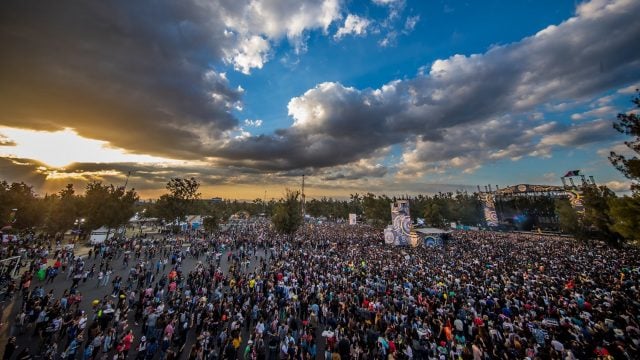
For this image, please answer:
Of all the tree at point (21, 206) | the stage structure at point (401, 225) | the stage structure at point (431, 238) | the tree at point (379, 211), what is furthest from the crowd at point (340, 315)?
the tree at point (379, 211)

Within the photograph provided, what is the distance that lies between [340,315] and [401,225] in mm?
22778

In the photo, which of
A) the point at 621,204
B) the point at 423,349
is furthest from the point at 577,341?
the point at 621,204

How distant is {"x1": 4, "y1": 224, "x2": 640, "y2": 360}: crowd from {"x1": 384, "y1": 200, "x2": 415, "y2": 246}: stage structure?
424 inches

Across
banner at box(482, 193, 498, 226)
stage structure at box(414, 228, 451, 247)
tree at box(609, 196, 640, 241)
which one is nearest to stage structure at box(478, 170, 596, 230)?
banner at box(482, 193, 498, 226)

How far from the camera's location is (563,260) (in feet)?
82.4

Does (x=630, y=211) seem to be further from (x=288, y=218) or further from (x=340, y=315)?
(x=288, y=218)

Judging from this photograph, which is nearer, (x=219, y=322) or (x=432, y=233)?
(x=219, y=322)

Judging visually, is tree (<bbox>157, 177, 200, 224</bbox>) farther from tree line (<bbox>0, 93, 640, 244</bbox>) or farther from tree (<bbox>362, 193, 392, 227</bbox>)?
tree (<bbox>362, 193, 392, 227</bbox>)

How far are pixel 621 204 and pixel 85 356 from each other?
105 feet

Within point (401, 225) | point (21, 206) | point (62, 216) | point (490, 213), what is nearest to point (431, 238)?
point (401, 225)

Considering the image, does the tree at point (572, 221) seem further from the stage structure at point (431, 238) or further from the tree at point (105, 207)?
the tree at point (105, 207)

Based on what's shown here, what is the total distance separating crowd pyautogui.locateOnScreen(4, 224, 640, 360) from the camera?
10023 millimetres

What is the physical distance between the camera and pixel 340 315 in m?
13.8

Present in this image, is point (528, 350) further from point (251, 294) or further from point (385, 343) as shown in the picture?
point (251, 294)
